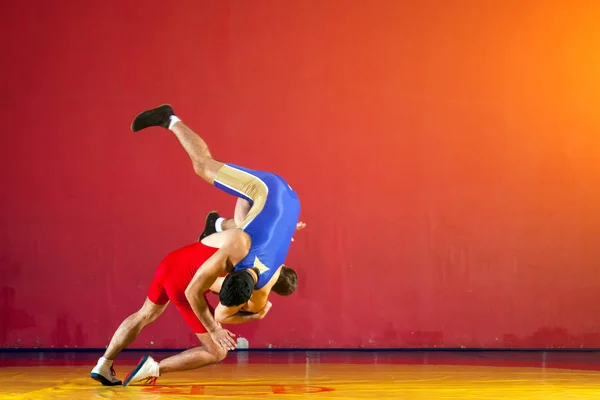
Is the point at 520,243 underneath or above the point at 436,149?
underneath

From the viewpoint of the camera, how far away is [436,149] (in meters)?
6.38

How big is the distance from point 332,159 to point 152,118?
242cm

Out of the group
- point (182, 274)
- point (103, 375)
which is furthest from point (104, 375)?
point (182, 274)

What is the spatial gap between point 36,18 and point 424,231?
128 inches

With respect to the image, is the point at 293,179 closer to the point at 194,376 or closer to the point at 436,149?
the point at 436,149

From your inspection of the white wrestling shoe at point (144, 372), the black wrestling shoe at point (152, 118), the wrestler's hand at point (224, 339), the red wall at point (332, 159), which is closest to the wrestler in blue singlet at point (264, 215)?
the wrestler's hand at point (224, 339)

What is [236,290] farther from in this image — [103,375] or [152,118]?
[152,118]

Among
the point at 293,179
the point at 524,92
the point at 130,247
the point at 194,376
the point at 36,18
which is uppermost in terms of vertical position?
the point at 36,18

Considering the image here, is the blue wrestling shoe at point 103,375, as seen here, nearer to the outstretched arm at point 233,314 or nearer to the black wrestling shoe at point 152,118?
the outstretched arm at point 233,314

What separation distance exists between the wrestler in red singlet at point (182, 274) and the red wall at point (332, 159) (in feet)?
7.96

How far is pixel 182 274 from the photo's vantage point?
3.61 m

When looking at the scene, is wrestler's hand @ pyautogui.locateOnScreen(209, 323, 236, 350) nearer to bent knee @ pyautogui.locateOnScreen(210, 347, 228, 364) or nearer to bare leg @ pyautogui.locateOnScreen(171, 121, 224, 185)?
bent knee @ pyautogui.locateOnScreen(210, 347, 228, 364)

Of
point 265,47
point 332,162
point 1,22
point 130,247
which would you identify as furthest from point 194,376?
point 1,22

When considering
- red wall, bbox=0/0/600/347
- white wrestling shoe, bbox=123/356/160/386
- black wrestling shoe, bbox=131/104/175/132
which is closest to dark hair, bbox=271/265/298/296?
white wrestling shoe, bbox=123/356/160/386
